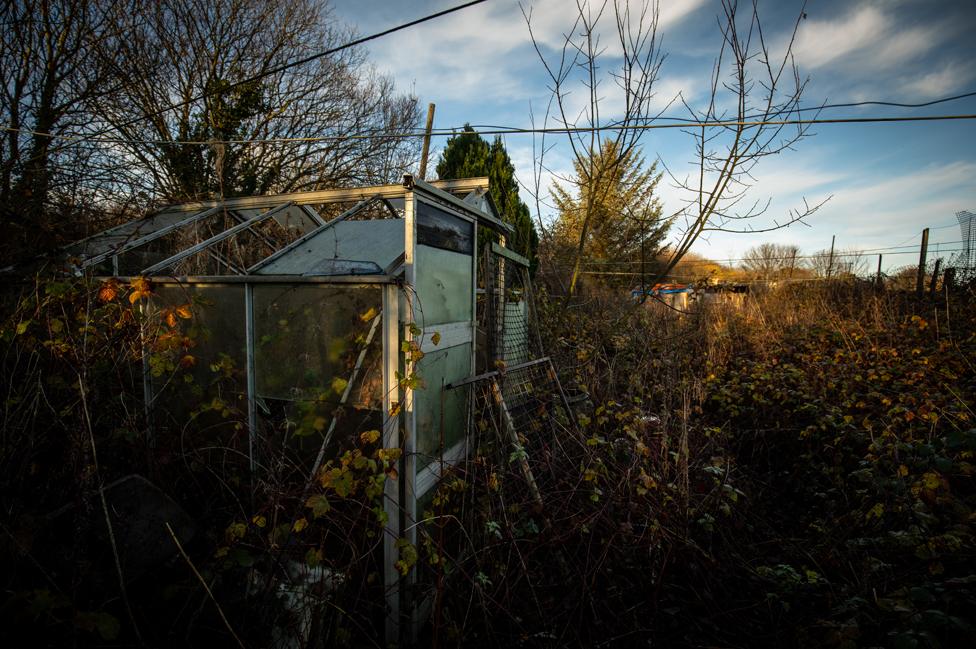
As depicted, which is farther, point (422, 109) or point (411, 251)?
point (422, 109)

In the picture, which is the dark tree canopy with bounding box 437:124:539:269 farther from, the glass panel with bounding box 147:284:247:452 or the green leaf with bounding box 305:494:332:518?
the green leaf with bounding box 305:494:332:518

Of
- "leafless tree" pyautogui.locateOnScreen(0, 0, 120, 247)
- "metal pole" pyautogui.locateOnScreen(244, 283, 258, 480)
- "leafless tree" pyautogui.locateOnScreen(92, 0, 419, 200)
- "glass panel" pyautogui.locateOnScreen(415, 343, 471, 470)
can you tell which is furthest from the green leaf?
"leafless tree" pyautogui.locateOnScreen(92, 0, 419, 200)

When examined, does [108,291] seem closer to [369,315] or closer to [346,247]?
[346,247]

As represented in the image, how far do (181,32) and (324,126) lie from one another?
10.8 feet

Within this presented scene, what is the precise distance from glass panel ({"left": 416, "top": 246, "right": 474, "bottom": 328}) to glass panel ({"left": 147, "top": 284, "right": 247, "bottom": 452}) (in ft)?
4.55

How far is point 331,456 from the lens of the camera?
2973 mm

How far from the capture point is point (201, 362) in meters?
3.27

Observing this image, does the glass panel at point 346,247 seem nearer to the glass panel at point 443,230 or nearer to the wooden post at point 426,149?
the glass panel at point 443,230

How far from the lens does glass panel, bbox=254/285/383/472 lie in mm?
2814

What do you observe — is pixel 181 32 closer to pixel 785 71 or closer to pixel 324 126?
pixel 324 126

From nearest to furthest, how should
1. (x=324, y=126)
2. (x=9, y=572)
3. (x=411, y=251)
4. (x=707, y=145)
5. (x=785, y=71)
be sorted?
(x=9, y=572), (x=411, y=251), (x=785, y=71), (x=707, y=145), (x=324, y=126)

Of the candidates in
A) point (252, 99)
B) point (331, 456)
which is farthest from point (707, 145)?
point (252, 99)

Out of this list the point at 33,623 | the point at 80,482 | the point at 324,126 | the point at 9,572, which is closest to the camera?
the point at 33,623

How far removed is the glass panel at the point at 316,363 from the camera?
281cm
